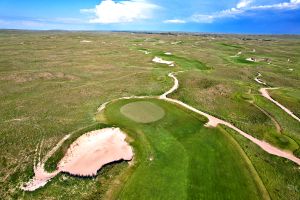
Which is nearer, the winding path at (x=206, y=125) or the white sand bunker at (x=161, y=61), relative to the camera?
the winding path at (x=206, y=125)

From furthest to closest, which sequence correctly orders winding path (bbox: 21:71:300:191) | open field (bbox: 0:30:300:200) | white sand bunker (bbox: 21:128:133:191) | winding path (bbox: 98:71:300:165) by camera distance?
1. winding path (bbox: 98:71:300:165)
2. white sand bunker (bbox: 21:128:133:191)
3. winding path (bbox: 21:71:300:191)
4. open field (bbox: 0:30:300:200)

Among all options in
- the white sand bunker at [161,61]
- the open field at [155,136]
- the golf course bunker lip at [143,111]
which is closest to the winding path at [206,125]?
the open field at [155,136]

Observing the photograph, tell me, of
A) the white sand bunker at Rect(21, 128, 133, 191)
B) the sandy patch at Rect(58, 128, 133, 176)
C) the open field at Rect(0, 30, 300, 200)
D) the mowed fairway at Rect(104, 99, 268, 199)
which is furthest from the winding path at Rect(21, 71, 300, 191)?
the mowed fairway at Rect(104, 99, 268, 199)

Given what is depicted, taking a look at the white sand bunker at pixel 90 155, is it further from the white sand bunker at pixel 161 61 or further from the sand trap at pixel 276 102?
the white sand bunker at pixel 161 61

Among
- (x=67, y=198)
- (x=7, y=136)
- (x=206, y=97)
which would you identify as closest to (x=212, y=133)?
(x=206, y=97)

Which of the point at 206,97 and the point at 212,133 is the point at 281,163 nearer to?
the point at 212,133

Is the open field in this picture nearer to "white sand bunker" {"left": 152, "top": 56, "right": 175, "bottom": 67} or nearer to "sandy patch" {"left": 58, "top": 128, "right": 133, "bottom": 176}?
"sandy patch" {"left": 58, "top": 128, "right": 133, "bottom": 176}

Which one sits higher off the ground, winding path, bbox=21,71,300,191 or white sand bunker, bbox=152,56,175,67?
winding path, bbox=21,71,300,191
